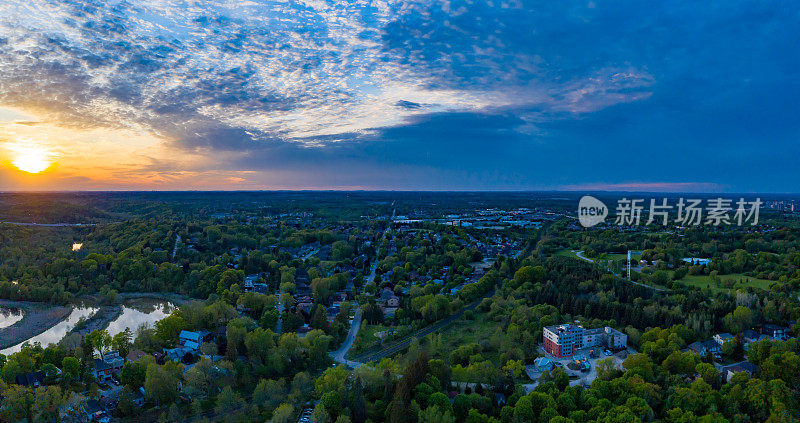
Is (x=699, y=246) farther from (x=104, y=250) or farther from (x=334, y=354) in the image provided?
(x=104, y=250)

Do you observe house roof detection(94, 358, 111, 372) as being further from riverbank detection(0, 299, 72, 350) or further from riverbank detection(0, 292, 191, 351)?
riverbank detection(0, 299, 72, 350)

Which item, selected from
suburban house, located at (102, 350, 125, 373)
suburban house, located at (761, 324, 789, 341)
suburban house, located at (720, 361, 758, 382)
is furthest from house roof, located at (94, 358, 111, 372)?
suburban house, located at (761, 324, 789, 341)

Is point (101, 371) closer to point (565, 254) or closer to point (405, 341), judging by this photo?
point (405, 341)

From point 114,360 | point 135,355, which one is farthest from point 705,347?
point 114,360

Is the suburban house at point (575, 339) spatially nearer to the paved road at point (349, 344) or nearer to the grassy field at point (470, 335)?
the grassy field at point (470, 335)

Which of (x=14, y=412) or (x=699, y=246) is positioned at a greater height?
(x=699, y=246)

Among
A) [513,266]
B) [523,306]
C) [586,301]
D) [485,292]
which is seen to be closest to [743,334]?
[586,301]
